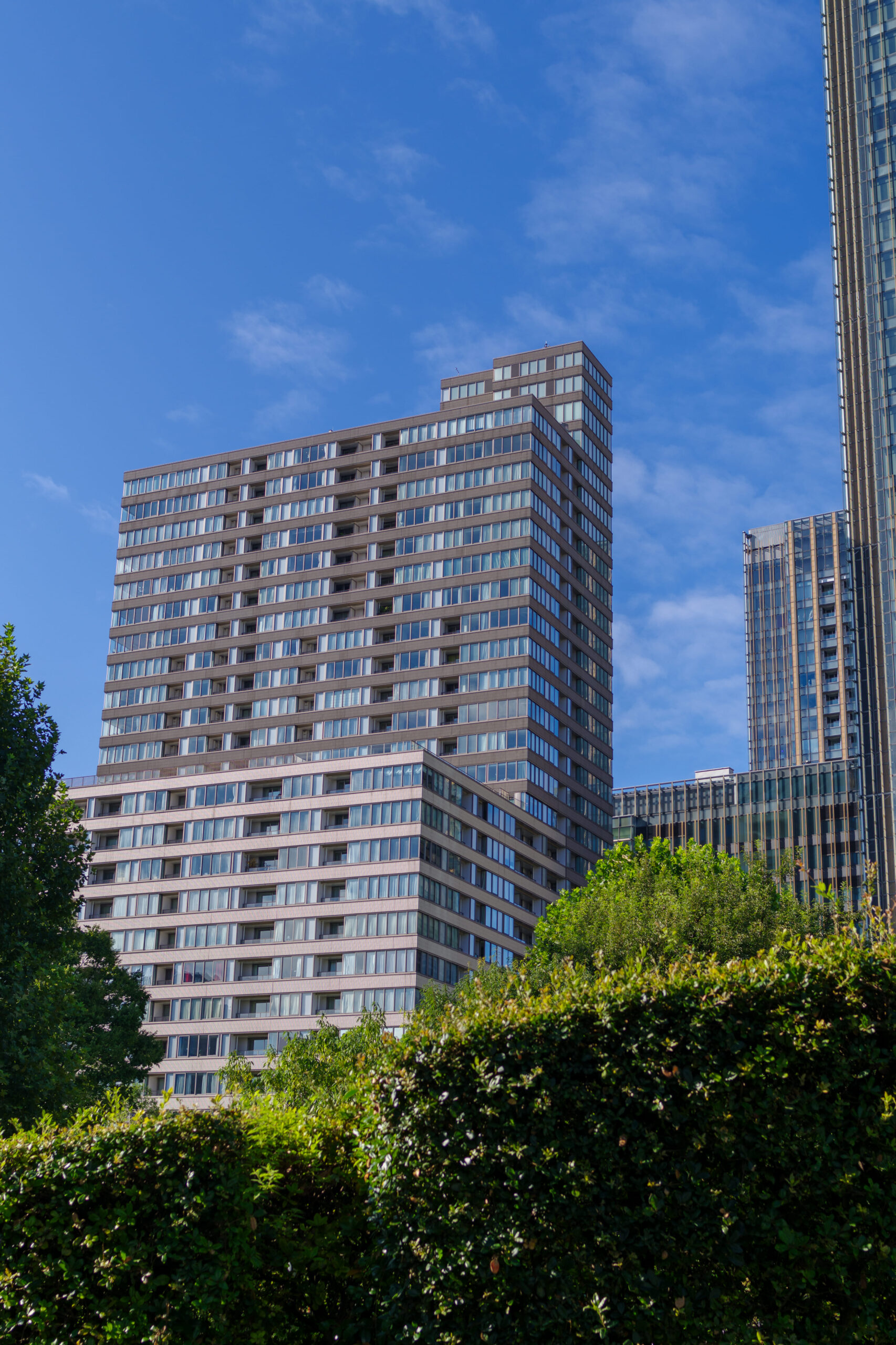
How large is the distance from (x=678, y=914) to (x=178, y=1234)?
127ft

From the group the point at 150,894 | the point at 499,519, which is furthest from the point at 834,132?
the point at 150,894

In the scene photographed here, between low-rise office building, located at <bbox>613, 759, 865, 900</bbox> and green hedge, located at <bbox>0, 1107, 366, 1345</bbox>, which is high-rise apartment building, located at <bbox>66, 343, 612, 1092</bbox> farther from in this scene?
green hedge, located at <bbox>0, 1107, 366, 1345</bbox>

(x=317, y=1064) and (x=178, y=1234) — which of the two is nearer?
(x=178, y=1234)

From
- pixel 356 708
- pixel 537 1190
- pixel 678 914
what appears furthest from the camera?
pixel 356 708

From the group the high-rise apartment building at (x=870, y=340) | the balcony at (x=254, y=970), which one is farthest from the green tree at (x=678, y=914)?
the high-rise apartment building at (x=870, y=340)

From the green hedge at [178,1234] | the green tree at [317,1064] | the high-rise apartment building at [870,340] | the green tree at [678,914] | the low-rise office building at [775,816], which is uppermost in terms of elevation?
the high-rise apartment building at [870,340]

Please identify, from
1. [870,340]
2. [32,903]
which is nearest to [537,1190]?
[32,903]

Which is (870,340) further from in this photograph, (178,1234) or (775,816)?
(178,1234)

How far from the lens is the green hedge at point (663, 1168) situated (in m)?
14.5

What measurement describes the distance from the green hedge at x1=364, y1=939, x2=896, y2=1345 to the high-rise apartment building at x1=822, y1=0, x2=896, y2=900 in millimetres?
106661

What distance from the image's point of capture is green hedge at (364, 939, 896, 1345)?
14516 millimetres

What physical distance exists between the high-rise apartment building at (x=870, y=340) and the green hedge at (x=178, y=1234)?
107m

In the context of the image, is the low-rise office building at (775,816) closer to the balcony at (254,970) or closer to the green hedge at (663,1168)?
the balcony at (254,970)

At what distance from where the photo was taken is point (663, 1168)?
15070 mm
